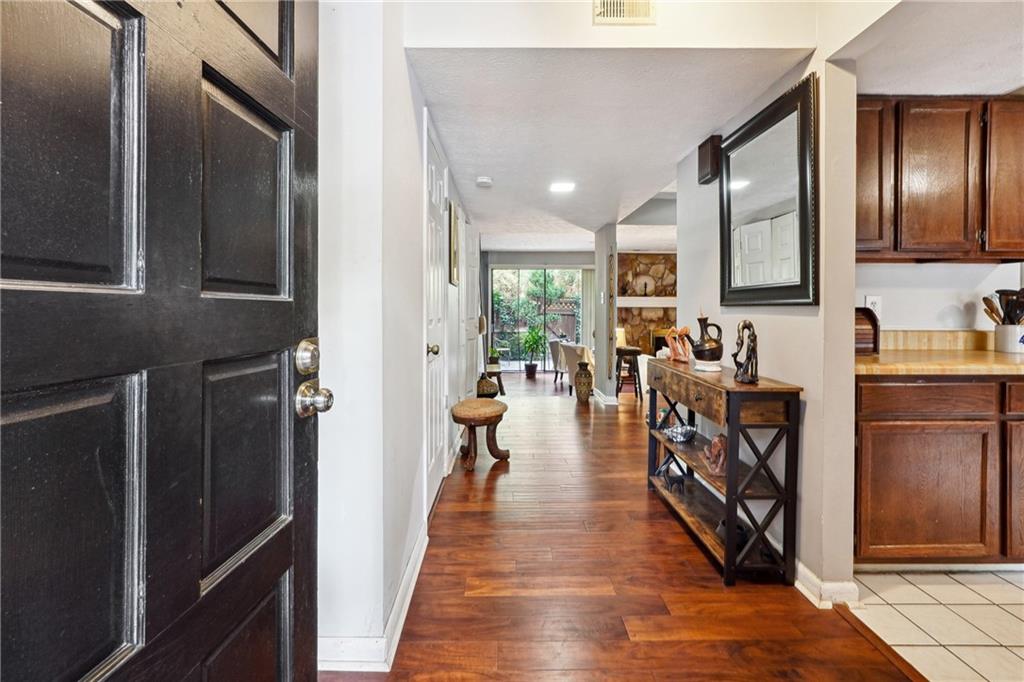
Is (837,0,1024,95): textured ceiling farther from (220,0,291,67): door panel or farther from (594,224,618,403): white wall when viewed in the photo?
(594,224,618,403): white wall

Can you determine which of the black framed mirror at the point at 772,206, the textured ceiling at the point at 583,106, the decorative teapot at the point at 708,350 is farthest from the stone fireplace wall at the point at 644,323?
the decorative teapot at the point at 708,350

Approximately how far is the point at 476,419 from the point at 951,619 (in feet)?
8.45

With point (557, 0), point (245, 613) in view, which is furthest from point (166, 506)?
point (557, 0)

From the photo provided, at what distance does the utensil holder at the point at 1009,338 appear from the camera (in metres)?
2.47

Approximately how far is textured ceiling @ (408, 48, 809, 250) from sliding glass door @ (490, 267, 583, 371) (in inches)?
242

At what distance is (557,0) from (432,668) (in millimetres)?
2464

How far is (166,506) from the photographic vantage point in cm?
57

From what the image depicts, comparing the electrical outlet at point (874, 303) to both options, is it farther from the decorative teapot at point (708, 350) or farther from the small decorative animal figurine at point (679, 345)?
the small decorative animal figurine at point (679, 345)

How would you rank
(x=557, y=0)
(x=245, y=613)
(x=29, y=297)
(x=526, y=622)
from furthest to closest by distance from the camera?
(x=557, y=0) → (x=526, y=622) → (x=245, y=613) → (x=29, y=297)

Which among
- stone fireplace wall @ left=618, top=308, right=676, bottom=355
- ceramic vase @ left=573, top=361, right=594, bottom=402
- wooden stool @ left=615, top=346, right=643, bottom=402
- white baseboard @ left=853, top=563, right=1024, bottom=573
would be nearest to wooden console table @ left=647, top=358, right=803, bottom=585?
white baseboard @ left=853, top=563, right=1024, bottom=573

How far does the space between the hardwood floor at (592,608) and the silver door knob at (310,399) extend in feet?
3.68

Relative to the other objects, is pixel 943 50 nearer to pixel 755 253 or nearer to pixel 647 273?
pixel 755 253

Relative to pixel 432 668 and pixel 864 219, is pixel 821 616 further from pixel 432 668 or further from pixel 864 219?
pixel 864 219

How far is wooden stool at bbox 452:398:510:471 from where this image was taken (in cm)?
356
